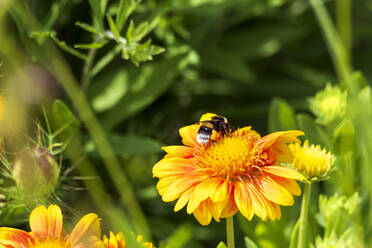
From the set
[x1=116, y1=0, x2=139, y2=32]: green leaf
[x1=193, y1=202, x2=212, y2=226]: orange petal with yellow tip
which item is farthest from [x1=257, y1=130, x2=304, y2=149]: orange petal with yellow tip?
[x1=116, y1=0, x2=139, y2=32]: green leaf

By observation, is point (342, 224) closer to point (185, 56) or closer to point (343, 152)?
→ point (343, 152)

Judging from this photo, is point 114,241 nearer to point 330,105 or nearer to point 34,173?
point 34,173

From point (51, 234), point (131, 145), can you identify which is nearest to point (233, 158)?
point (51, 234)

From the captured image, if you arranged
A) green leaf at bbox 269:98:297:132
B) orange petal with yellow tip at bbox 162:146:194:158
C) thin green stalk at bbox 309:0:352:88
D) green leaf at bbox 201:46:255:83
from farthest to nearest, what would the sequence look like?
1. green leaf at bbox 201:46:255:83
2. green leaf at bbox 269:98:297:132
3. orange petal with yellow tip at bbox 162:146:194:158
4. thin green stalk at bbox 309:0:352:88

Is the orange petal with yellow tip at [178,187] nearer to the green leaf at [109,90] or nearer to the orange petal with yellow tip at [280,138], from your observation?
the orange petal with yellow tip at [280,138]

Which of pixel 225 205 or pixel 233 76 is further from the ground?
pixel 233 76

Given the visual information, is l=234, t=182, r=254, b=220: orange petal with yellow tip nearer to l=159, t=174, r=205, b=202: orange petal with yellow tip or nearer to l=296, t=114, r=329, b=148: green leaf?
l=159, t=174, r=205, b=202: orange petal with yellow tip

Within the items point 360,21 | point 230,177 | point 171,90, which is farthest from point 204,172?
point 360,21
